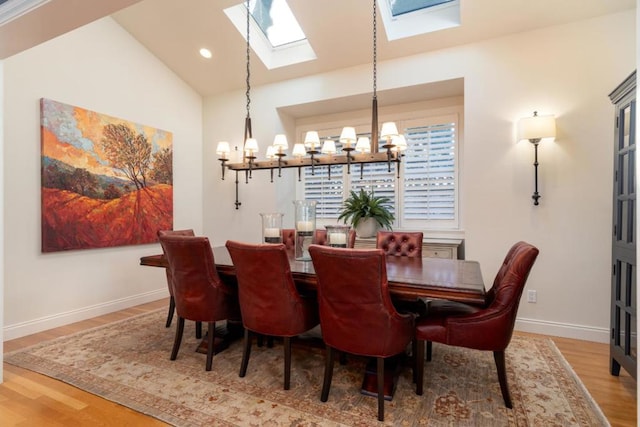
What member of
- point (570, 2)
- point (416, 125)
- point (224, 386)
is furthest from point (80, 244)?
point (570, 2)

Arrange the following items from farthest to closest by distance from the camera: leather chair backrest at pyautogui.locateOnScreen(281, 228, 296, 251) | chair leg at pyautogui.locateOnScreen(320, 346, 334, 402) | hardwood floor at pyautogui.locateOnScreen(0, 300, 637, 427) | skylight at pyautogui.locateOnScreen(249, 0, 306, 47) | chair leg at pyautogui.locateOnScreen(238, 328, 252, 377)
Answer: skylight at pyautogui.locateOnScreen(249, 0, 306, 47)
leather chair backrest at pyautogui.locateOnScreen(281, 228, 296, 251)
chair leg at pyautogui.locateOnScreen(238, 328, 252, 377)
chair leg at pyautogui.locateOnScreen(320, 346, 334, 402)
hardwood floor at pyautogui.locateOnScreen(0, 300, 637, 427)

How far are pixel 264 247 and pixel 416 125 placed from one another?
3117 millimetres

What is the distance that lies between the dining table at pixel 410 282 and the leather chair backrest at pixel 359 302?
0.59 feet

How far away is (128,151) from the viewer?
4.11m

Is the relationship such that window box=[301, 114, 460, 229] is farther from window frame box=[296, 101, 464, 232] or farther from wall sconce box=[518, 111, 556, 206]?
wall sconce box=[518, 111, 556, 206]

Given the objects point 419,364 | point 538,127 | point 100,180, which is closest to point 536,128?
point 538,127

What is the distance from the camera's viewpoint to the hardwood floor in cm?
190

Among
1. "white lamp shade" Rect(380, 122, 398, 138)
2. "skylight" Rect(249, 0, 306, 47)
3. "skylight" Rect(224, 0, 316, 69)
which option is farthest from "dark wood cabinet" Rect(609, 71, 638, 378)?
"skylight" Rect(249, 0, 306, 47)

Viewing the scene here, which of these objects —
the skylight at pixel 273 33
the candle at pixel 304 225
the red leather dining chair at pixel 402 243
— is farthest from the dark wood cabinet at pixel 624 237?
the skylight at pixel 273 33

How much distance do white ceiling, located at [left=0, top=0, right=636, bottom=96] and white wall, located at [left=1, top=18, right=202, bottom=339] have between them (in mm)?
356

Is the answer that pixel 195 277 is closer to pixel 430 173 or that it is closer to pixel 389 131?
pixel 389 131

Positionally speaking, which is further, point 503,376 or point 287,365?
point 287,365

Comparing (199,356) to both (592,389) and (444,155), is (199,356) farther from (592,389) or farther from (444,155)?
(444,155)

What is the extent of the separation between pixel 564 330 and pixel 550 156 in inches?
66.9
